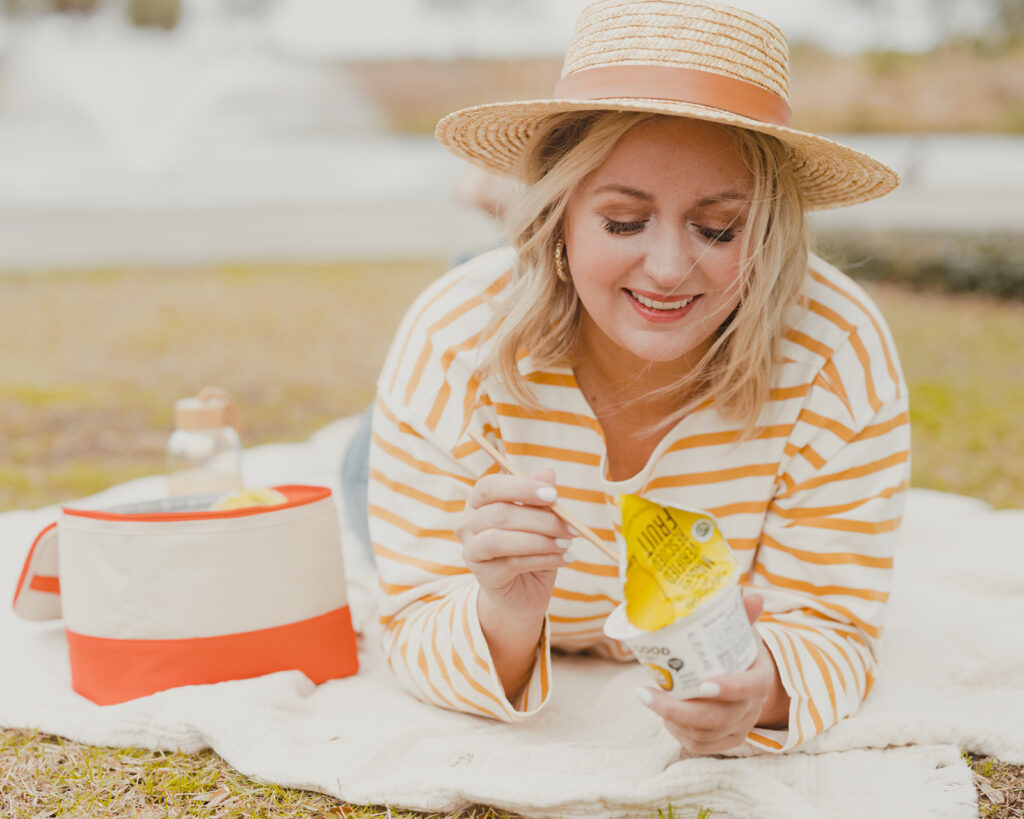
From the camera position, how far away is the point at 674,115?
5.97 feet

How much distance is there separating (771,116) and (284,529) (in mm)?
1198

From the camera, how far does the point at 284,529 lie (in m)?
2.24

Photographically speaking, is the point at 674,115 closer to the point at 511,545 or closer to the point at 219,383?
the point at 511,545

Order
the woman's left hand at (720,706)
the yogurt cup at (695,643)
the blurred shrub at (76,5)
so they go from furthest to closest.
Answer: the blurred shrub at (76,5)
the woman's left hand at (720,706)
the yogurt cup at (695,643)

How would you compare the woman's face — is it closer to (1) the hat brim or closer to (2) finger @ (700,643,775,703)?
(1) the hat brim

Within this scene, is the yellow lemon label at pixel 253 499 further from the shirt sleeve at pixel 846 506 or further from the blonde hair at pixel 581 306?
the shirt sleeve at pixel 846 506

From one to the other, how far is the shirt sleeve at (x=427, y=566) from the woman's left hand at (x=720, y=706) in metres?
0.39

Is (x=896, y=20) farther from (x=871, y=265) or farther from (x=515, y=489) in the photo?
(x=515, y=489)

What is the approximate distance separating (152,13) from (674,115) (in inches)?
600

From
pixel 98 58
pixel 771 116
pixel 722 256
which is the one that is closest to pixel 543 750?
pixel 722 256

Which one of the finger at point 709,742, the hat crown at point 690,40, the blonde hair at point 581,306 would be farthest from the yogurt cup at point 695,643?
the hat crown at point 690,40

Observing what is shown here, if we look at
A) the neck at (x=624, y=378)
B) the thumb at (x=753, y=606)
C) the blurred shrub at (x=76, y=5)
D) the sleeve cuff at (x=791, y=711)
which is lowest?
the sleeve cuff at (x=791, y=711)

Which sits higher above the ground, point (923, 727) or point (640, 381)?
point (640, 381)

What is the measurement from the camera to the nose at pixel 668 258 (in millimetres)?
1779
